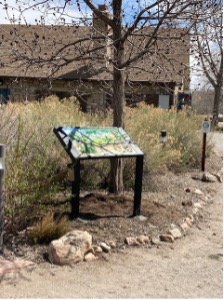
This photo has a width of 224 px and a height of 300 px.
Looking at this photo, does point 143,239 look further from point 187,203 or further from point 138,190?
point 187,203

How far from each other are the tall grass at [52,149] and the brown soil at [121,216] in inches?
15.3

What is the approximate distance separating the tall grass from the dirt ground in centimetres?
46

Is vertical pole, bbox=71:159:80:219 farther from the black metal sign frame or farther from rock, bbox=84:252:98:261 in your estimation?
rock, bbox=84:252:98:261

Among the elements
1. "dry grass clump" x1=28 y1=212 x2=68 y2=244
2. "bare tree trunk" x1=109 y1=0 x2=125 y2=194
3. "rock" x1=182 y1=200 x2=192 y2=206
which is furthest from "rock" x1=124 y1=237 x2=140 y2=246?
"rock" x1=182 y1=200 x2=192 y2=206

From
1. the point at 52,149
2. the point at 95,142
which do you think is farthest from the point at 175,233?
the point at 52,149

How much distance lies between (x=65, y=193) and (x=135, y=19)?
100 inches

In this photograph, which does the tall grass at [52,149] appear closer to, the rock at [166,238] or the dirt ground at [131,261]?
the dirt ground at [131,261]

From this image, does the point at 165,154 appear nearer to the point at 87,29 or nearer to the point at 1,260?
the point at 87,29

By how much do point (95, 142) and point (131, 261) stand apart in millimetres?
1722

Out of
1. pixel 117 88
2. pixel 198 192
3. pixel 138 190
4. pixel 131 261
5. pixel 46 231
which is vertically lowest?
pixel 131 261

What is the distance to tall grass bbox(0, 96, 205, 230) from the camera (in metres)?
5.41

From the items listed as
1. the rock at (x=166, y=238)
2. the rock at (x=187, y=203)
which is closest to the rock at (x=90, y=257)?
the rock at (x=166, y=238)

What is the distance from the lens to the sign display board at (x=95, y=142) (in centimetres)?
596

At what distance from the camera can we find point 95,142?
6289 millimetres
